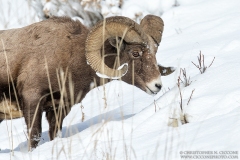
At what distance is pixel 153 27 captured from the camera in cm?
771

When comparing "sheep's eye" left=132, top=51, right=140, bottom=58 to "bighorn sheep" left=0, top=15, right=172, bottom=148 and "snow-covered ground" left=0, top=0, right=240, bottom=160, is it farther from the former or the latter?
"snow-covered ground" left=0, top=0, right=240, bottom=160

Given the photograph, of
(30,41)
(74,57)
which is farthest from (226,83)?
(30,41)

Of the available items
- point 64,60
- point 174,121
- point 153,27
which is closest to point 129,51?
point 153,27

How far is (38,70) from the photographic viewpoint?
7.07 m

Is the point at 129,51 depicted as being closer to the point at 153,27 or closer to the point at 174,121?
the point at 153,27

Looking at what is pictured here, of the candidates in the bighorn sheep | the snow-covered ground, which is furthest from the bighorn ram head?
the snow-covered ground

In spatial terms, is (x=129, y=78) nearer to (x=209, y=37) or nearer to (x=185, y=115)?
(x=185, y=115)

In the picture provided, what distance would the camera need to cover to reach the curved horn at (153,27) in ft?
25.1

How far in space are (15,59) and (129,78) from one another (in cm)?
150

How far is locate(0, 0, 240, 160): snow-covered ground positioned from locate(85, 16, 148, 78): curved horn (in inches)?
11.1

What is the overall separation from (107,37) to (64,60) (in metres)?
0.62

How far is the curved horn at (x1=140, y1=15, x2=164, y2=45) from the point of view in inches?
301

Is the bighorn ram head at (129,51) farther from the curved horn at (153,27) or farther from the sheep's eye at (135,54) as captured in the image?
the curved horn at (153,27)

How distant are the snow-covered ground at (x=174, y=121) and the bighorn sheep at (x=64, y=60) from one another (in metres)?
0.35
